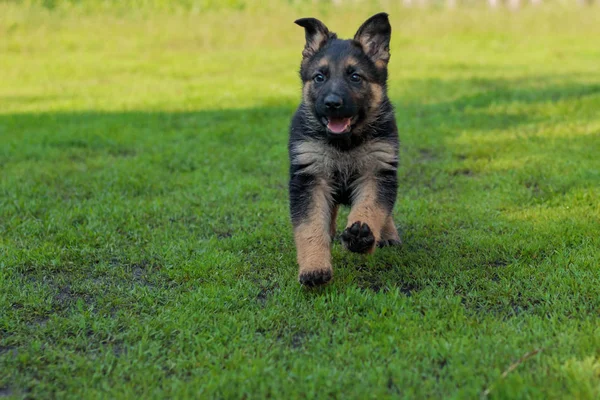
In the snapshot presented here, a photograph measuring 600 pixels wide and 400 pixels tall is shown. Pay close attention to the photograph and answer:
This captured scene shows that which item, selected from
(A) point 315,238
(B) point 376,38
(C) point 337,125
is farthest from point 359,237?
(B) point 376,38

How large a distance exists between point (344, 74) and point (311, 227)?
1.08 metres

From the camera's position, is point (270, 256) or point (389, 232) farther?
point (389, 232)

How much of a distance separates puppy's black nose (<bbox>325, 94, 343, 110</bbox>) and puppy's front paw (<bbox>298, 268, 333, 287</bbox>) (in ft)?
3.35

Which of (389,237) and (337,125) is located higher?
(337,125)

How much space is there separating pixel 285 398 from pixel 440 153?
17.4 ft

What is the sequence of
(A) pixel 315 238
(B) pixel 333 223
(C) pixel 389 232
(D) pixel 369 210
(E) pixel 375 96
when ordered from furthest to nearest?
(B) pixel 333 223 < (C) pixel 389 232 < (E) pixel 375 96 < (D) pixel 369 210 < (A) pixel 315 238

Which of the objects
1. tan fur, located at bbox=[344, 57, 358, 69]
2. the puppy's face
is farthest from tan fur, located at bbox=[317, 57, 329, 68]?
tan fur, located at bbox=[344, 57, 358, 69]

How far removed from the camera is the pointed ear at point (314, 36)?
473cm

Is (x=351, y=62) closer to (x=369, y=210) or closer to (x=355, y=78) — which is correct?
(x=355, y=78)

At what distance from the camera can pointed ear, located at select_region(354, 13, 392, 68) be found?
4676 mm

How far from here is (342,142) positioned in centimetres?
452

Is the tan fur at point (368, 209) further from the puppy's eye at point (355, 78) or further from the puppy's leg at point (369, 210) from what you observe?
the puppy's eye at point (355, 78)

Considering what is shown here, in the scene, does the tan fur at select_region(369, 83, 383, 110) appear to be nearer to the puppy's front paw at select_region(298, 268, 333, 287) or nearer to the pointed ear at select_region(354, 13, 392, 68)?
the pointed ear at select_region(354, 13, 392, 68)

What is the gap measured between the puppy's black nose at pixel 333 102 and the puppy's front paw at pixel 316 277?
1.02 m
